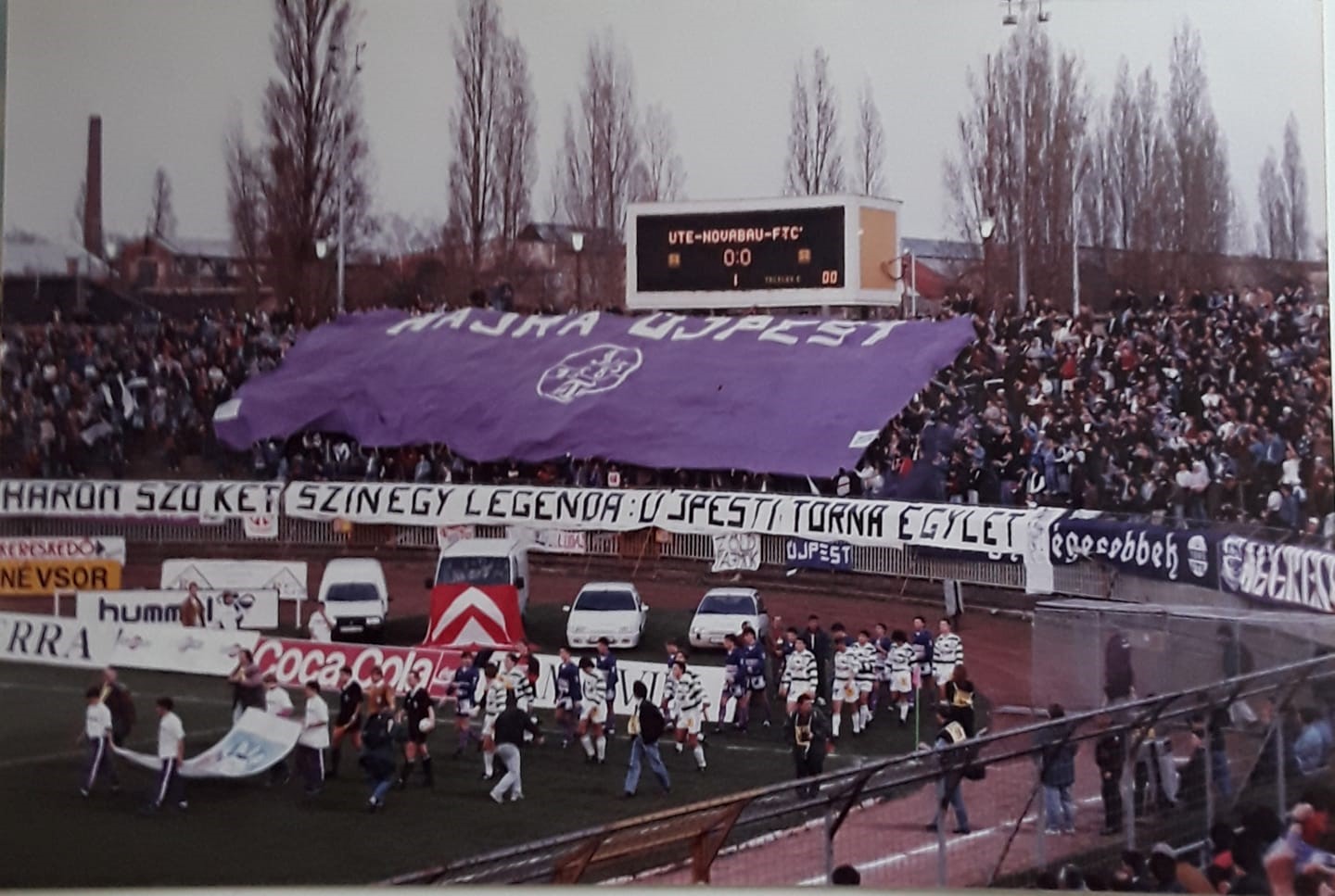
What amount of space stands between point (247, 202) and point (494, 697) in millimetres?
3912

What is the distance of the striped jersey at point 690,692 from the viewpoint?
31.1ft

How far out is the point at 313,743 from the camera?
9.52m

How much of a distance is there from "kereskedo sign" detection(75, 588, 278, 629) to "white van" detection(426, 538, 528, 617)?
1170mm

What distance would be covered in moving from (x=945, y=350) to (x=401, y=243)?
12.9 feet

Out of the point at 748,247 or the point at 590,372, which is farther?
the point at 590,372

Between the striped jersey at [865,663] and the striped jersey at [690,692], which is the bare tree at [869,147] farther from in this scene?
the striped jersey at [690,692]

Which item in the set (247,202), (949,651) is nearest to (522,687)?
(949,651)

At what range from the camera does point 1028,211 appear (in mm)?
10516

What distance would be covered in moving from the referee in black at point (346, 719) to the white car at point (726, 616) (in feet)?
7.38

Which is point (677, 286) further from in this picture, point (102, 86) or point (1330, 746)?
point (1330, 746)

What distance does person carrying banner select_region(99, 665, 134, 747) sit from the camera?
9.64 metres

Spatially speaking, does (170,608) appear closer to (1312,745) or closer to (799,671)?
(799,671)

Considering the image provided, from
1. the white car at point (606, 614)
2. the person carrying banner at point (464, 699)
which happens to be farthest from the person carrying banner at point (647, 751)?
the person carrying banner at point (464, 699)

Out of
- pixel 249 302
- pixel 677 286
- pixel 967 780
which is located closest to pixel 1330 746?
pixel 967 780
